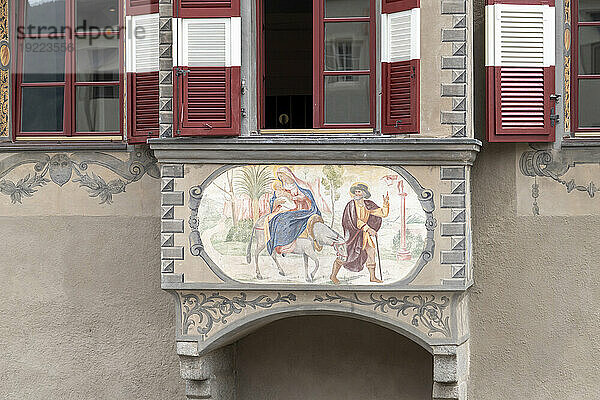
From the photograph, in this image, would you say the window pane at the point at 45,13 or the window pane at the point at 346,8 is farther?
the window pane at the point at 45,13

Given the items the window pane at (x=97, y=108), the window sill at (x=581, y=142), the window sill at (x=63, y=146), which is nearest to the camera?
the window sill at (x=581, y=142)

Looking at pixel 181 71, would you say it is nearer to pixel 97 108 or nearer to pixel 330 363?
pixel 97 108

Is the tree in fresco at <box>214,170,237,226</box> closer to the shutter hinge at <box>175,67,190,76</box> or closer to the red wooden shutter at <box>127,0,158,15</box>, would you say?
the shutter hinge at <box>175,67,190,76</box>

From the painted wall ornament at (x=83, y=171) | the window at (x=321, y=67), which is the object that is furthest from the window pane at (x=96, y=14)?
the window at (x=321, y=67)

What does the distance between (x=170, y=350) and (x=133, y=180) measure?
4.98ft

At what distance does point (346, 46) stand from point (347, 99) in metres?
0.43

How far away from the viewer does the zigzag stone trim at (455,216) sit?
26.0 feet

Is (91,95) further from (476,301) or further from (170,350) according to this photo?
(476,301)

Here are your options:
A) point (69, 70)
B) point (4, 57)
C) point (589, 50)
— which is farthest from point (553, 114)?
point (4, 57)

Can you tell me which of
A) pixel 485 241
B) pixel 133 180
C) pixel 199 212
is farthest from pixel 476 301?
pixel 133 180

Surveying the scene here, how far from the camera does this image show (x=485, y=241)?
340 inches

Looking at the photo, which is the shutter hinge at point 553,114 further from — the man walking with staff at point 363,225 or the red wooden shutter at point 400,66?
the man walking with staff at point 363,225

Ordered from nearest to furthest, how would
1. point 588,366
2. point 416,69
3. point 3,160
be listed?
point 416,69 → point 588,366 → point 3,160

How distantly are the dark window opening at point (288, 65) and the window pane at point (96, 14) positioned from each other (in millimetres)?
1391
